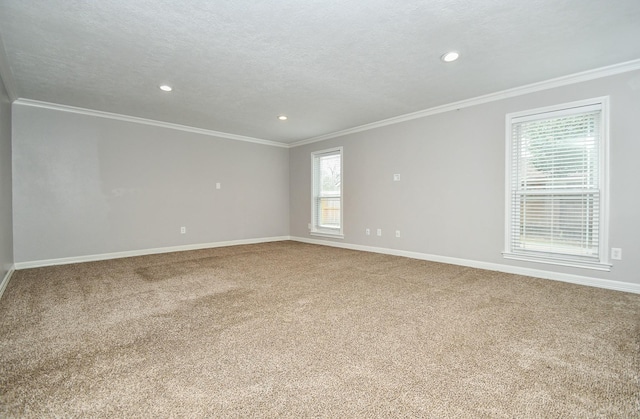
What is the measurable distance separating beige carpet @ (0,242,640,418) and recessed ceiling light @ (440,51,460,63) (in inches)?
92.1

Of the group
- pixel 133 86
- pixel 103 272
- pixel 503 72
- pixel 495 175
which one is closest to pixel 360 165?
pixel 495 175

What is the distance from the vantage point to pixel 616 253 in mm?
3049

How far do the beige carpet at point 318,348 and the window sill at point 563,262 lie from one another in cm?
28

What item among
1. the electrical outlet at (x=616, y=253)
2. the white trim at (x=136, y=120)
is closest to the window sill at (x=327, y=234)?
the white trim at (x=136, y=120)

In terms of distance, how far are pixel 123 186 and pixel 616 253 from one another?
6658 millimetres

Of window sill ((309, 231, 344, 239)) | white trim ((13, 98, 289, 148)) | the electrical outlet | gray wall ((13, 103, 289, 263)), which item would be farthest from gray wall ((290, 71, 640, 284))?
gray wall ((13, 103, 289, 263))

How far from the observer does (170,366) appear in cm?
164

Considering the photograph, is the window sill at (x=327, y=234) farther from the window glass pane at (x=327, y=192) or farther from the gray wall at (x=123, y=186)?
the gray wall at (x=123, y=186)

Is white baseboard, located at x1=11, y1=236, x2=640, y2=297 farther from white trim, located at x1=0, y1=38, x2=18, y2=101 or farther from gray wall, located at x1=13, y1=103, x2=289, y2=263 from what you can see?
white trim, located at x1=0, y1=38, x2=18, y2=101

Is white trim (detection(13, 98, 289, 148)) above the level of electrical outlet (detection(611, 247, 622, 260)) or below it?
above

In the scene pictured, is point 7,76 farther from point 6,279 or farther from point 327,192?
point 327,192

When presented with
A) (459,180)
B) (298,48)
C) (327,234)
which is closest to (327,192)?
(327,234)

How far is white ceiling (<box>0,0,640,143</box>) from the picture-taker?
2.16 m

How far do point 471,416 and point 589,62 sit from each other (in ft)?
11.8
